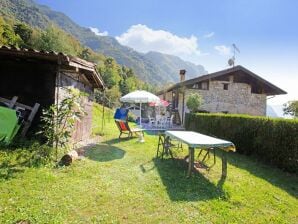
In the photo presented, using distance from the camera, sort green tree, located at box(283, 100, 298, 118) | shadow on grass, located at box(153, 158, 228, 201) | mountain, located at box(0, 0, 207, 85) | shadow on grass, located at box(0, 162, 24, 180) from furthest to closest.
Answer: mountain, located at box(0, 0, 207, 85) → green tree, located at box(283, 100, 298, 118) → shadow on grass, located at box(0, 162, 24, 180) → shadow on grass, located at box(153, 158, 228, 201)

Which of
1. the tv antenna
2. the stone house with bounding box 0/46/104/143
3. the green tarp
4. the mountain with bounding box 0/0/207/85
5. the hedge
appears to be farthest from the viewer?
the mountain with bounding box 0/0/207/85

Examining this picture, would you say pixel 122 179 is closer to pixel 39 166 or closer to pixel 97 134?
pixel 39 166

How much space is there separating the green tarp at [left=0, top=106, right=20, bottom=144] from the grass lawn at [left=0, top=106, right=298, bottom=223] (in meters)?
1.25

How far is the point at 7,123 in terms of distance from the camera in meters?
6.57

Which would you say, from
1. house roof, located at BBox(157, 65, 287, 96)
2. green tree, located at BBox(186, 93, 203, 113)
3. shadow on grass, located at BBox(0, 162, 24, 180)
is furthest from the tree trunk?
house roof, located at BBox(157, 65, 287, 96)

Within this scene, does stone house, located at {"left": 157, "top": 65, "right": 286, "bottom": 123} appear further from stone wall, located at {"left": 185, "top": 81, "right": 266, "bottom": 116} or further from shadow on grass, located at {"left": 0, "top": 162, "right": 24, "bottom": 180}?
shadow on grass, located at {"left": 0, "top": 162, "right": 24, "bottom": 180}

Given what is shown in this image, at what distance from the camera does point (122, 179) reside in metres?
6.04

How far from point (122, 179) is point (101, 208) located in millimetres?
1604

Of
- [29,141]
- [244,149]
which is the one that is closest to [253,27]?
[244,149]

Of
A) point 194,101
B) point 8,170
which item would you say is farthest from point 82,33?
point 8,170

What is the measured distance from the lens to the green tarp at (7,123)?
646 cm

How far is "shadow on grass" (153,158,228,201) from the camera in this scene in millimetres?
5230

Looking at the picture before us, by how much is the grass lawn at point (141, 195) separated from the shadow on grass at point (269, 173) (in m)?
0.04

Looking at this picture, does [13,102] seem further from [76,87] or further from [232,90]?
[232,90]
